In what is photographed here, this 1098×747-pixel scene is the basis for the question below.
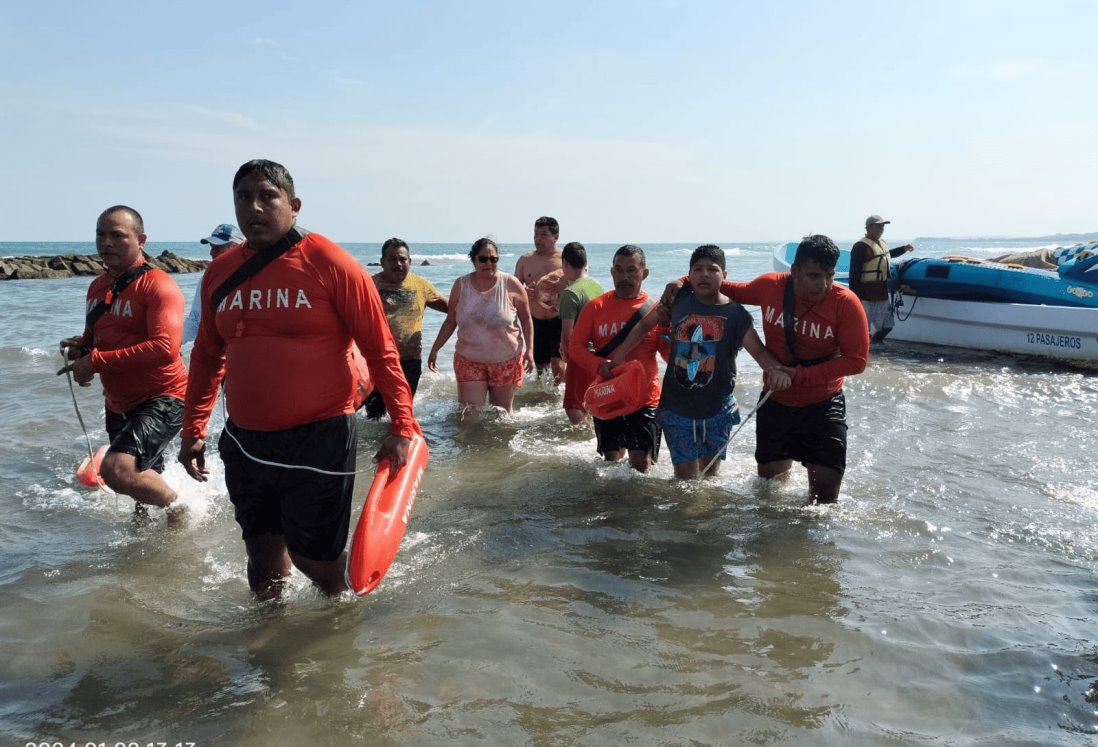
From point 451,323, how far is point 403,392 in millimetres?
4707

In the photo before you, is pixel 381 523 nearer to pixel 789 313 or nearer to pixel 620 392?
pixel 620 392

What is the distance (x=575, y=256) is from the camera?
7.92m

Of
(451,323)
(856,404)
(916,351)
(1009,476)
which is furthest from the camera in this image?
(916,351)

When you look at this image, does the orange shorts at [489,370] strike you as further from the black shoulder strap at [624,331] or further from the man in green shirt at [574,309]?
the black shoulder strap at [624,331]

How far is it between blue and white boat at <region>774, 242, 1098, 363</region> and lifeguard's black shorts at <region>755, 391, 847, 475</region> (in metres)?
8.96

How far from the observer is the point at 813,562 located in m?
4.74

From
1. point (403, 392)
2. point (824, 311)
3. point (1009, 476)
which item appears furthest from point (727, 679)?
point (1009, 476)

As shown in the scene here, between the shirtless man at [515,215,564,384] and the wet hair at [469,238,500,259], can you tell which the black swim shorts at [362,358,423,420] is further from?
the shirtless man at [515,215,564,384]

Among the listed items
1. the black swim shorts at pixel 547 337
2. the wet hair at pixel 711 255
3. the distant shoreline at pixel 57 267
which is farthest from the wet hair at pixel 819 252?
the distant shoreline at pixel 57 267

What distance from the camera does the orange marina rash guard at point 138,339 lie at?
4.72 m

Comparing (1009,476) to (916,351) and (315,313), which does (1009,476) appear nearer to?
(315,313)

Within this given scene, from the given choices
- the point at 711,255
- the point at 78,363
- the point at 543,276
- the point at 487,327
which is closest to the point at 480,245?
the point at 487,327

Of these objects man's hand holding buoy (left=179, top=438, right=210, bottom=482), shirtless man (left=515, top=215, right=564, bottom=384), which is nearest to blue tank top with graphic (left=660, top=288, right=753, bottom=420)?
man's hand holding buoy (left=179, top=438, right=210, bottom=482)

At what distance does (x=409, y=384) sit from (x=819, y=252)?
4.30 metres
